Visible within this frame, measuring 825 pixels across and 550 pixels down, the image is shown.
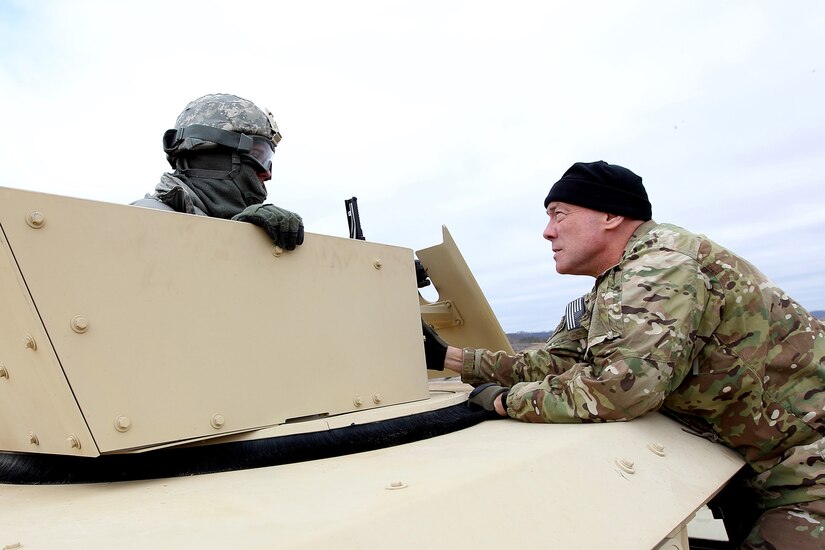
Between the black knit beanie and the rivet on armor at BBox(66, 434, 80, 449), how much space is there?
2076mm

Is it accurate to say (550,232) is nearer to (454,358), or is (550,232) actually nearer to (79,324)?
(454,358)

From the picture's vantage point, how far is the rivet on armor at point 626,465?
2.05 m

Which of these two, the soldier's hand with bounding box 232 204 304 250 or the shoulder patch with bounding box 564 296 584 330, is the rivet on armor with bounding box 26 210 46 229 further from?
the shoulder patch with bounding box 564 296 584 330

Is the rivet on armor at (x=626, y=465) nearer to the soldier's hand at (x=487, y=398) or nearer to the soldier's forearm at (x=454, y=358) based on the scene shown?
the soldier's hand at (x=487, y=398)

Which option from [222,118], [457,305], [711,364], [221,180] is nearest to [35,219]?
[221,180]

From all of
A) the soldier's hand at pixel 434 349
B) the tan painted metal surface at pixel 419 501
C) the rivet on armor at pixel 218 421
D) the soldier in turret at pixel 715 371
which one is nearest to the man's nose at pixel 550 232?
the soldier in turret at pixel 715 371

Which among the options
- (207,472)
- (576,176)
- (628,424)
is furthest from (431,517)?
(576,176)

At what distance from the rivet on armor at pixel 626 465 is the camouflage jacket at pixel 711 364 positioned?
0.86ft

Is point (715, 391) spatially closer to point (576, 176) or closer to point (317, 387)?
point (576, 176)

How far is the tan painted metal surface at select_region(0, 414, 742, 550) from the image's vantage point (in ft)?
4.72

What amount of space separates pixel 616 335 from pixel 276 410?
3.99 ft

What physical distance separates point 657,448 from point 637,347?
0.35 m

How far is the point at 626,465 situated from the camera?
6.77 ft

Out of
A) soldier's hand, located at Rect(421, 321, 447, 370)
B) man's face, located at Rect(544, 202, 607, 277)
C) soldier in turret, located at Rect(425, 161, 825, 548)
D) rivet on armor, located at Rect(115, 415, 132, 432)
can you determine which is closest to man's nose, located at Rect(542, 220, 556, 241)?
man's face, located at Rect(544, 202, 607, 277)
